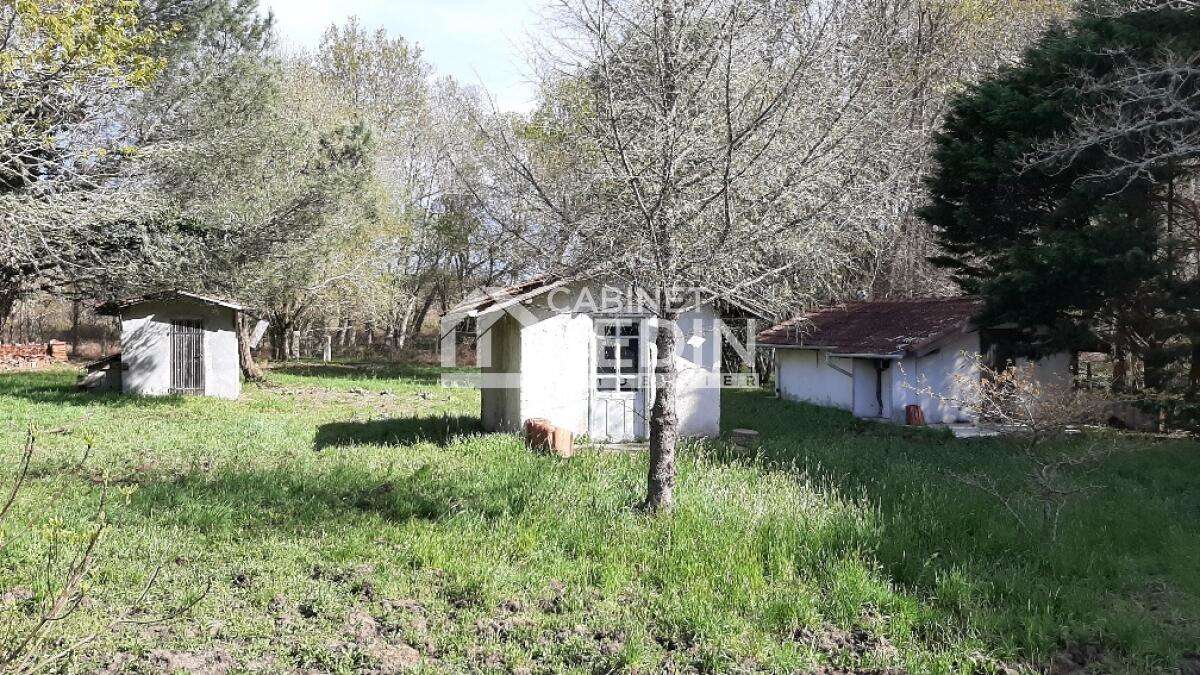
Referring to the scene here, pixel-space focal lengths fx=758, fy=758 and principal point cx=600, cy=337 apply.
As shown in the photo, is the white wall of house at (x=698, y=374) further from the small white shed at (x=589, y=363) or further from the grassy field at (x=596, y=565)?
the grassy field at (x=596, y=565)

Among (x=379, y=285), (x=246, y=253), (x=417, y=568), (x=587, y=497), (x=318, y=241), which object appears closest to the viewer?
(x=417, y=568)

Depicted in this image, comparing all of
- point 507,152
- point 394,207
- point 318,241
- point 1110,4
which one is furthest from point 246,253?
point 1110,4

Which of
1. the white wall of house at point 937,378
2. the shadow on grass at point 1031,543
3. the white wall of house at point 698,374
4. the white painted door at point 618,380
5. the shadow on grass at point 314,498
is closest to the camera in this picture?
the shadow on grass at point 1031,543

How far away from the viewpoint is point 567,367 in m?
12.6

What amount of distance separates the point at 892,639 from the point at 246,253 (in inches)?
693

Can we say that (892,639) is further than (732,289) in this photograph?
No

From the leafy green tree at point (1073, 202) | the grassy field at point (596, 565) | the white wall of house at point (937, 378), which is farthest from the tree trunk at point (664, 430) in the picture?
the white wall of house at point (937, 378)

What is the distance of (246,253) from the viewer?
728 inches

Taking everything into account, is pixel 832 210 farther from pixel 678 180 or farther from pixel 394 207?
pixel 394 207

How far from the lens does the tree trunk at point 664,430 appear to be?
730 cm

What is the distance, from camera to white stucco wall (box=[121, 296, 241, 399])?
18.9m

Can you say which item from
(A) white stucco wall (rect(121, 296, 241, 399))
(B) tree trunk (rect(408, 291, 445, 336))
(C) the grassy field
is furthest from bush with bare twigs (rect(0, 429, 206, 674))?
(B) tree trunk (rect(408, 291, 445, 336))

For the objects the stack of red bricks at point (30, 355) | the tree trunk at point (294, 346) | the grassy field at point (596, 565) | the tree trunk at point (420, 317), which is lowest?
the grassy field at point (596, 565)

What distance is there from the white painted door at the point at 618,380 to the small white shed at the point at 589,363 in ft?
0.06
